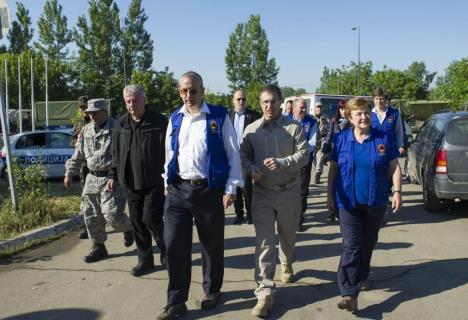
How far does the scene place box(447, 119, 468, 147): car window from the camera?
7.18 meters

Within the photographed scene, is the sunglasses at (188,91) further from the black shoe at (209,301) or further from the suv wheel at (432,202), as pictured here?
the suv wheel at (432,202)

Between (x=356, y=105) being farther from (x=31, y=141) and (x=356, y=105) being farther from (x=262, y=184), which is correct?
(x=31, y=141)

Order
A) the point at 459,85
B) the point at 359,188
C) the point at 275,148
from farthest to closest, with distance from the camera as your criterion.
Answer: the point at 459,85 → the point at 275,148 → the point at 359,188

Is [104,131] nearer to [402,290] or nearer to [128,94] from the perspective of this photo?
[128,94]

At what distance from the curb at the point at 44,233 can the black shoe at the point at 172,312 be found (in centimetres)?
302

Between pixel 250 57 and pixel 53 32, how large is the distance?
78.0 feet

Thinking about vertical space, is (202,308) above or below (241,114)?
below

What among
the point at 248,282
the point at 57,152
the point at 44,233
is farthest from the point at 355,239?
the point at 57,152

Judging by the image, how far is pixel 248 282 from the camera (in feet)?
15.5

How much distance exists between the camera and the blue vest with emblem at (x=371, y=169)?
13.0ft

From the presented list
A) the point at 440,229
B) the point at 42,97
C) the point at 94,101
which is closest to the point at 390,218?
the point at 440,229

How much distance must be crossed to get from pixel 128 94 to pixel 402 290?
10.8ft

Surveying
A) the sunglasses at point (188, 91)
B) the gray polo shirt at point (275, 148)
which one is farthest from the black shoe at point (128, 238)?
the sunglasses at point (188, 91)

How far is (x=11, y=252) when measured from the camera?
5820mm
